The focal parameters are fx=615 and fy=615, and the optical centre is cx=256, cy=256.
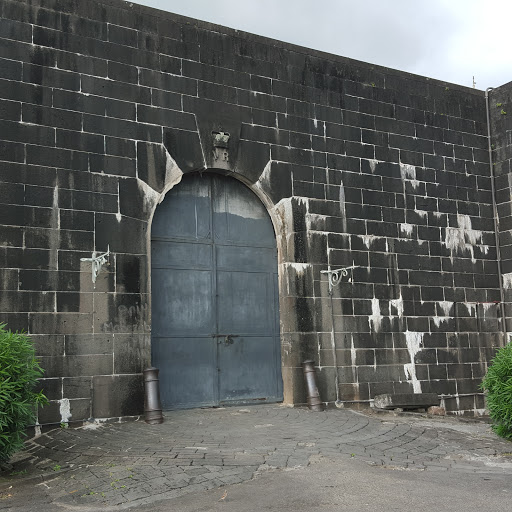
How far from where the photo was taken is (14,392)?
252 inches

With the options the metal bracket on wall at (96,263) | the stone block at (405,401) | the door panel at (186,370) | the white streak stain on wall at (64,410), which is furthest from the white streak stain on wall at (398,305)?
the white streak stain on wall at (64,410)

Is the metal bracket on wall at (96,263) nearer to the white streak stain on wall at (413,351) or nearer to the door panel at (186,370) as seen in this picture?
the door panel at (186,370)

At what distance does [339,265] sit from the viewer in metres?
11.0

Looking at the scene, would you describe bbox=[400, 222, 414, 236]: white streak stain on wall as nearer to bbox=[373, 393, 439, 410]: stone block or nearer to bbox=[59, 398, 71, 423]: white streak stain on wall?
bbox=[373, 393, 439, 410]: stone block

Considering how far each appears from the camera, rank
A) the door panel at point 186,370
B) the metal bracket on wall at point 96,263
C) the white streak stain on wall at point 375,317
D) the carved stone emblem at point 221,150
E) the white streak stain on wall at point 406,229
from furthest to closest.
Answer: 1. the white streak stain on wall at point 406,229
2. the white streak stain on wall at point 375,317
3. the carved stone emblem at point 221,150
4. the door panel at point 186,370
5. the metal bracket on wall at point 96,263

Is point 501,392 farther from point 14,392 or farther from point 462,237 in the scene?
point 14,392

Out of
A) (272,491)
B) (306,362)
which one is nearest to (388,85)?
(306,362)

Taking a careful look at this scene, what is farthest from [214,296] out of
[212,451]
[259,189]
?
[212,451]

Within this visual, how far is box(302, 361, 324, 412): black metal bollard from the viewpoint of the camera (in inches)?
399

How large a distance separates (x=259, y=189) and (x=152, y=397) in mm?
3973

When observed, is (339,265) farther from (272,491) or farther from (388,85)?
(272,491)

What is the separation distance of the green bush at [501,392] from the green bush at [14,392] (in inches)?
226

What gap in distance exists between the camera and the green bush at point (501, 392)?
26.1 ft

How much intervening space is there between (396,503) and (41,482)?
3.53 meters
